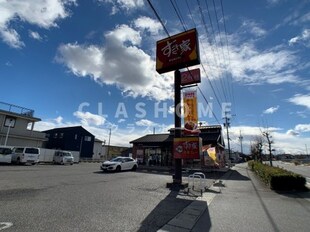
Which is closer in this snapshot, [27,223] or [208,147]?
[27,223]

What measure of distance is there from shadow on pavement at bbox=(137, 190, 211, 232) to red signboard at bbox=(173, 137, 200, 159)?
3076mm

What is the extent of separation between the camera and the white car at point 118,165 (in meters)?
18.9

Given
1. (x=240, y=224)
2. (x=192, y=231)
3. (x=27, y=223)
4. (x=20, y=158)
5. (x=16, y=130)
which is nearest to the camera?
(x=27, y=223)

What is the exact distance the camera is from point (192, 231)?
5.04 meters

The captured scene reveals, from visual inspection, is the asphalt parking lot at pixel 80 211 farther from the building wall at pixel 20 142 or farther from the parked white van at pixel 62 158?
the building wall at pixel 20 142

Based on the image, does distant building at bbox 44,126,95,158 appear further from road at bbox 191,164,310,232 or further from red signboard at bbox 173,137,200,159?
road at bbox 191,164,310,232

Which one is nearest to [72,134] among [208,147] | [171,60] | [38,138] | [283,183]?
[38,138]

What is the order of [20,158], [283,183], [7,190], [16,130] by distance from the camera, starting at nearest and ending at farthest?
1. [7,190]
2. [283,183]
3. [20,158]
4. [16,130]

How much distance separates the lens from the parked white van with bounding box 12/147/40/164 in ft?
71.9

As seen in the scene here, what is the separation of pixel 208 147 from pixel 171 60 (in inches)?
586

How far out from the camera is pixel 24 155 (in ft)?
72.0

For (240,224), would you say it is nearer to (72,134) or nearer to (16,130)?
(16,130)

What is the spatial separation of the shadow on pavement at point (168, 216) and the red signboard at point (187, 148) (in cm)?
308

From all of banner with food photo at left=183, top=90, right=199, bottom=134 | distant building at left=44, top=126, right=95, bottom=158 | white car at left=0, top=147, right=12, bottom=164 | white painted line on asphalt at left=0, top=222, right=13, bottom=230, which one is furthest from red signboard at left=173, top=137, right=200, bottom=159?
distant building at left=44, top=126, right=95, bottom=158
